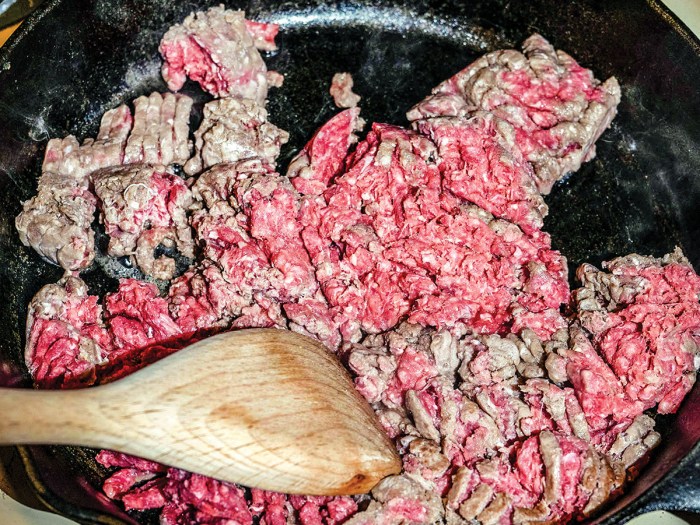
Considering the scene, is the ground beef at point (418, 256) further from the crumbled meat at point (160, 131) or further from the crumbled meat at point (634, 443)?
the crumbled meat at point (160, 131)

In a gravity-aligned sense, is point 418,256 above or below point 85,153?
above

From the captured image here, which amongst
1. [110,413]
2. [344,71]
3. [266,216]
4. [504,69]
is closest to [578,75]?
[504,69]

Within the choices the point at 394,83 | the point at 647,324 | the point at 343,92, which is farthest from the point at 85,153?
the point at 647,324

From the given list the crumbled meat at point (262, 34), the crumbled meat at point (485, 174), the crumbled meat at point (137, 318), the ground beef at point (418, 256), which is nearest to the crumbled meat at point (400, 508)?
the ground beef at point (418, 256)

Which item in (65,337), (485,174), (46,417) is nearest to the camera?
(46,417)

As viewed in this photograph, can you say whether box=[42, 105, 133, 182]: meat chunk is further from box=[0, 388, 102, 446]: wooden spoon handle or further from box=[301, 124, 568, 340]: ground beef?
box=[0, 388, 102, 446]: wooden spoon handle

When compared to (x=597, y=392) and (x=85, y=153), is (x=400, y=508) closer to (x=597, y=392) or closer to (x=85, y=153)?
(x=597, y=392)
